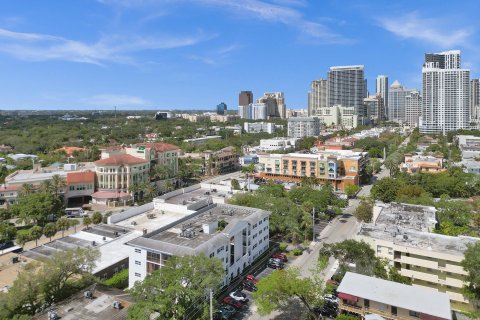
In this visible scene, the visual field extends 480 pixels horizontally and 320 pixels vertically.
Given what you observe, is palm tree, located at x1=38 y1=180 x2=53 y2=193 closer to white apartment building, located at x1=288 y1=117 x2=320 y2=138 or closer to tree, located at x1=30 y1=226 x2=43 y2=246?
tree, located at x1=30 y1=226 x2=43 y2=246

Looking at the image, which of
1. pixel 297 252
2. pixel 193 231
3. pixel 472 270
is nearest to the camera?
pixel 472 270

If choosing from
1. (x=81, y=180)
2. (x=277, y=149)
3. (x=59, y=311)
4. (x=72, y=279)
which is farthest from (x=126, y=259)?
(x=277, y=149)

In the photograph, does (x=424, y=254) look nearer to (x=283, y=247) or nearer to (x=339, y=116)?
(x=283, y=247)

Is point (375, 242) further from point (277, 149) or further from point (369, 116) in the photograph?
point (369, 116)

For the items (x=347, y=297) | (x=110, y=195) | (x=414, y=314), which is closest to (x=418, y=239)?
(x=414, y=314)

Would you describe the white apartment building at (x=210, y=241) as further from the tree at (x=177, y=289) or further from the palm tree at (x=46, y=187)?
the palm tree at (x=46, y=187)

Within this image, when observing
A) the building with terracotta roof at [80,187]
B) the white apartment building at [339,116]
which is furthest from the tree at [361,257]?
the white apartment building at [339,116]
